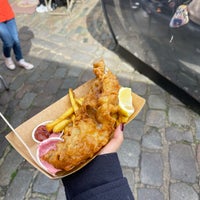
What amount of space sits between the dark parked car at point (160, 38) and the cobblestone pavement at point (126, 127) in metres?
0.28

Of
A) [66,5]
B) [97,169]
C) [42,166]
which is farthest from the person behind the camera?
[66,5]

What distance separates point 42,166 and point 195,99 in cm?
241

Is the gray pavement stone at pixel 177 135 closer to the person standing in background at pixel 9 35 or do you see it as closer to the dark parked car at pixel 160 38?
the dark parked car at pixel 160 38

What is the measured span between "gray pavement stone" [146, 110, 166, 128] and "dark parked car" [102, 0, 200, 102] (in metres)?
0.47

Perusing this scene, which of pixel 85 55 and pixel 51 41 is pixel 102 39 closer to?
pixel 85 55

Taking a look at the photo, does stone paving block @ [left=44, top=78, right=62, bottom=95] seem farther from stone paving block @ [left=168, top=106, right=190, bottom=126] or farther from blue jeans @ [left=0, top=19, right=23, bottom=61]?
stone paving block @ [left=168, top=106, right=190, bottom=126]

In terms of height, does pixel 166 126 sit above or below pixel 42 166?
below

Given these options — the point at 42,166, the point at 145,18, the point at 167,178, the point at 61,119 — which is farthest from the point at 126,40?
the point at 42,166

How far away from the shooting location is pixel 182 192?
262 cm

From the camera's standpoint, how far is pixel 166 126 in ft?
10.8

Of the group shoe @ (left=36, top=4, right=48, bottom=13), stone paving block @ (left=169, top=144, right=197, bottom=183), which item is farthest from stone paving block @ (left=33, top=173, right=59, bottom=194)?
shoe @ (left=36, top=4, right=48, bottom=13)

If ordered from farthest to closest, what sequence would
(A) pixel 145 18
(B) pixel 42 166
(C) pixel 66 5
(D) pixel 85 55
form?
1. (C) pixel 66 5
2. (D) pixel 85 55
3. (A) pixel 145 18
4. (B) pixel 42 166

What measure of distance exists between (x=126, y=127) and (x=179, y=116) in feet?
2.29

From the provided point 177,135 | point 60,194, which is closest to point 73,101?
point 60,194
